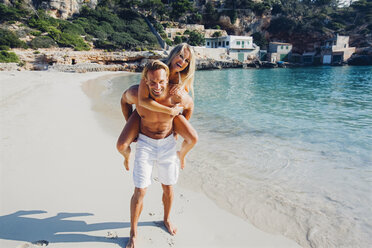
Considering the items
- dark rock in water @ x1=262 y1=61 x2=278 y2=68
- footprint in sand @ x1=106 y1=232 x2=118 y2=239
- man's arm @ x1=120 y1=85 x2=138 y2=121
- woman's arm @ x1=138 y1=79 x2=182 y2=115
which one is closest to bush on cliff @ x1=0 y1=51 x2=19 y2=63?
man's arm @ x1=120 y1=85 x2=138 y2=121

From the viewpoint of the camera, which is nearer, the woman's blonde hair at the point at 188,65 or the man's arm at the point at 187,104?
the woman's blonde hair at the point at 188,65

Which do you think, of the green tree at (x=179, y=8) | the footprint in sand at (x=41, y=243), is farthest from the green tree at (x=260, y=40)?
the footprint in sand at (x=41, y=243)

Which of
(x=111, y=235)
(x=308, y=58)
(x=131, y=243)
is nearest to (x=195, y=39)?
(x=308, y=58)

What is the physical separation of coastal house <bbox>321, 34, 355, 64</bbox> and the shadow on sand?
59.2 metres

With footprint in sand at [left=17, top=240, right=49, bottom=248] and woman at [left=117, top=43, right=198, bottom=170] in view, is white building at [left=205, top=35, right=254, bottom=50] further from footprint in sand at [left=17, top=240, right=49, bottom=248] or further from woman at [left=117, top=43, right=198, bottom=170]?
footprint in sand at [left=17, top=240, right=49, bottom=248]

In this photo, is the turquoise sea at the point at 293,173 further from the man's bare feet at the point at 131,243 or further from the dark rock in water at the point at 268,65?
the dark rock in water at the point at 268,65

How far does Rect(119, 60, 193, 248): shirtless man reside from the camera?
2.12 metres

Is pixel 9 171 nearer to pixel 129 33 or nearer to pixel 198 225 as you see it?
pixel 198 225

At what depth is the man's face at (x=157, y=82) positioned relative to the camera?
1926mm

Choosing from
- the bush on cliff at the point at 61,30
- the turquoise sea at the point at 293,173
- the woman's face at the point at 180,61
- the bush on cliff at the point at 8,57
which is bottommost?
the turquoise sea at the point at 293,173

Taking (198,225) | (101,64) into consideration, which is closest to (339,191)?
(198,225)

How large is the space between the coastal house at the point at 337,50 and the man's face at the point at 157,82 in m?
58.8

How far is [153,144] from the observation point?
2.22 metres

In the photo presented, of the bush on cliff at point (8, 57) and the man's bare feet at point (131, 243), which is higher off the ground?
the bush on cliff at point (8, 57)
